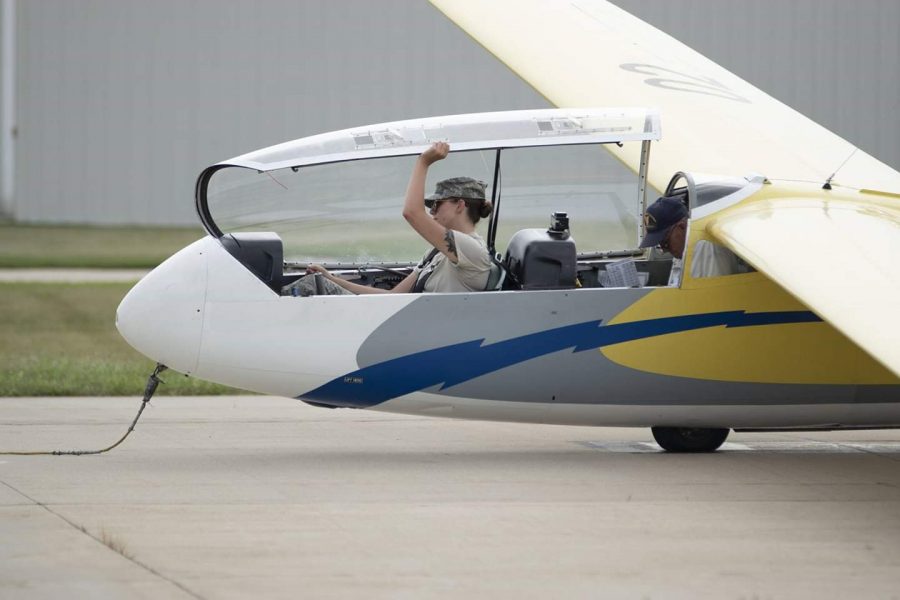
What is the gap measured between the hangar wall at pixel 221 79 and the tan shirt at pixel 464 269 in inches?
676

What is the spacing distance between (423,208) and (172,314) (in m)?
1.65

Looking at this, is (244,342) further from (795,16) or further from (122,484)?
(795,16)

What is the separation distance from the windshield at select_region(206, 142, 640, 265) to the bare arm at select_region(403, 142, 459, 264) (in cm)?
32

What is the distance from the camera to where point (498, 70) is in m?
25.3

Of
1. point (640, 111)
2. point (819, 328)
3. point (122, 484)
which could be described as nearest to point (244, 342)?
point (122, 484)

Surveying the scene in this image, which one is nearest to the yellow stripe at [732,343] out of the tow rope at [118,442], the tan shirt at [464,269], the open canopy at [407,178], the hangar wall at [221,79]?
the tan shirt at [464,269]

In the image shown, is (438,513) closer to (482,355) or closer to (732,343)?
(482,355)

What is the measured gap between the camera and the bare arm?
7.94 meters

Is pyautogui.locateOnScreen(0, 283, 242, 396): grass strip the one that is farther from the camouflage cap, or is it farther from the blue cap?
the blue cap

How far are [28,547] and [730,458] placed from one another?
465 cm

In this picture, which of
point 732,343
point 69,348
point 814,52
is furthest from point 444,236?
point 814,52

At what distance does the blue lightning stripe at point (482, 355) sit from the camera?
310 inches

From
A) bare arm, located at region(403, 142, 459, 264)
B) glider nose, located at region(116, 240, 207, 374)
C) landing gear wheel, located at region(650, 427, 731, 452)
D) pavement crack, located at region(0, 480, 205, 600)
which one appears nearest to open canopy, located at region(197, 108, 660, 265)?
bare arm, located at region(403, 142, 459, 264)

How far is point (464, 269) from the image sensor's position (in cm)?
820
